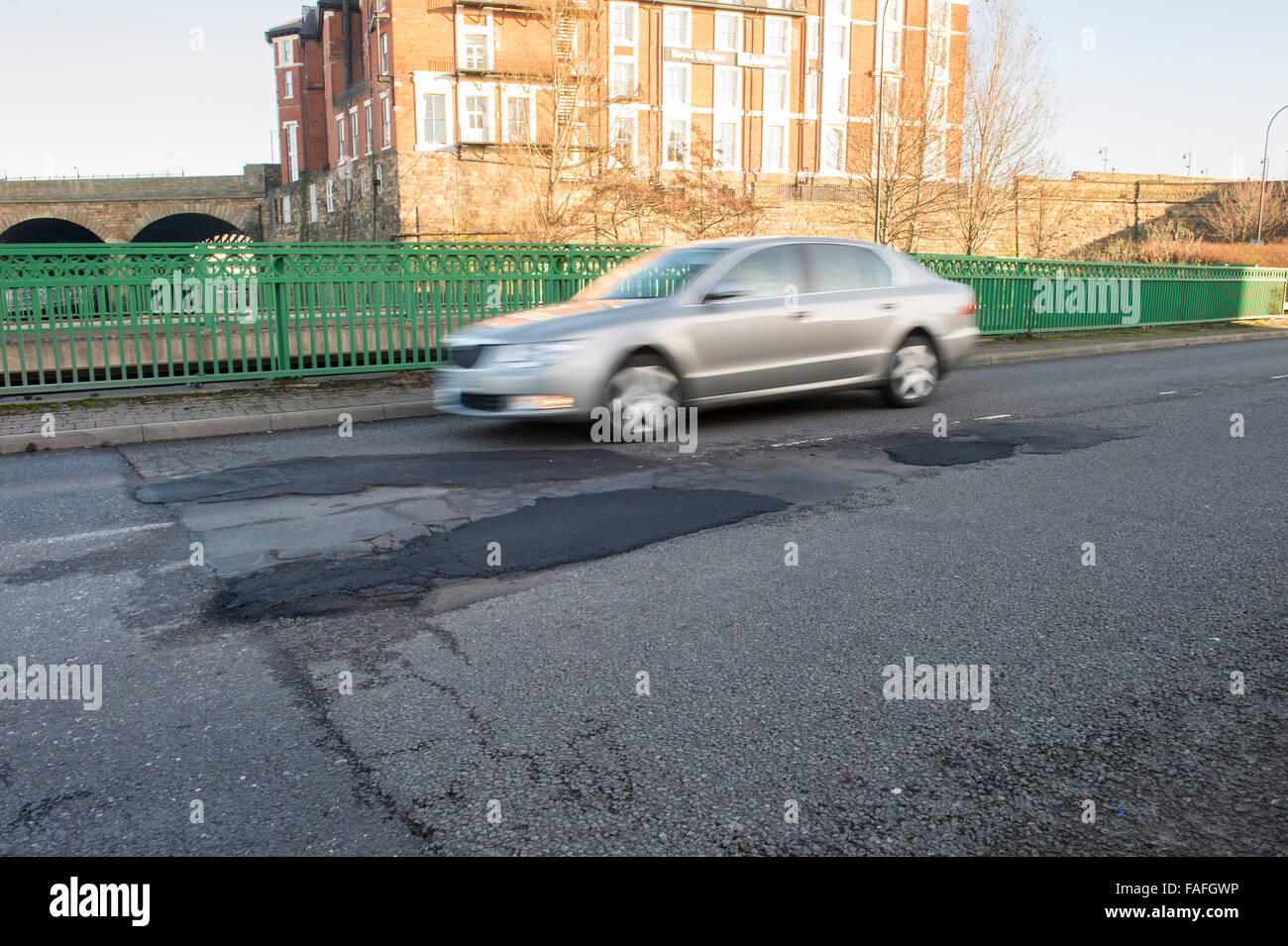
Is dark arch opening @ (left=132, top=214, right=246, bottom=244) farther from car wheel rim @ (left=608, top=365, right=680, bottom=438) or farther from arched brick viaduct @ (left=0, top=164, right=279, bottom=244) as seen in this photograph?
car wheel rim @ (left=608, top=365, right=680, bottom=438)

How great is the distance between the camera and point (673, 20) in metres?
49.8

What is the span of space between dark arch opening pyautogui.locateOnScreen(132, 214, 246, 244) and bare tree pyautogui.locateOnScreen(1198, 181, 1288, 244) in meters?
58.9

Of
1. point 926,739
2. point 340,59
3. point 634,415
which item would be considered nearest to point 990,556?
point 926,739

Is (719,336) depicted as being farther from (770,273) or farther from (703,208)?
(703,208)

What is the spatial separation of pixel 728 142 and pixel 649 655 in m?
51.0

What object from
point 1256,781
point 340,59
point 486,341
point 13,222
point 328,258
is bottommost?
point 1256,781

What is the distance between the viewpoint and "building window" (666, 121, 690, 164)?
164 feet

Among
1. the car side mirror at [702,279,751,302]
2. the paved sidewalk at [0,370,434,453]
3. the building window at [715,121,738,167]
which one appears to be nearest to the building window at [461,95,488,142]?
the building window at [715,121,738,167]

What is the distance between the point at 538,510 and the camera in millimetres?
6250

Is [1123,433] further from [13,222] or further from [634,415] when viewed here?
[13,222]

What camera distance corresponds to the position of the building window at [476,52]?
45.3m

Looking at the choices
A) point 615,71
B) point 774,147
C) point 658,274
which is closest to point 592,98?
point 615,71

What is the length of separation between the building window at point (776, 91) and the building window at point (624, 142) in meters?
8.02

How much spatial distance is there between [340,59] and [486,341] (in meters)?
52.0
